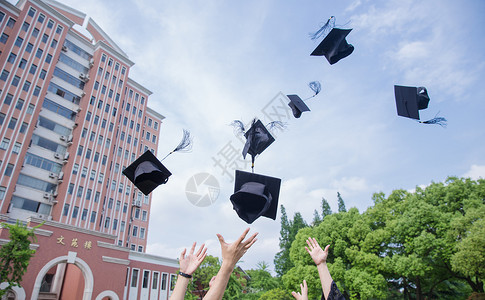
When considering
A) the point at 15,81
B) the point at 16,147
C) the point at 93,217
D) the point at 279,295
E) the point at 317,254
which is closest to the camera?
the point at 317,254

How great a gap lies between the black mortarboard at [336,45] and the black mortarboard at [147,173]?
4.05 meters

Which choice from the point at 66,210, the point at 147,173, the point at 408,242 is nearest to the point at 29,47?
the point at 66,210

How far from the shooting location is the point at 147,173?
17.5ft

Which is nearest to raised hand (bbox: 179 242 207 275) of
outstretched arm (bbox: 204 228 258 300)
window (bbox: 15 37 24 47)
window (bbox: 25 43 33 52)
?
outstretched arm (bbox: 204 228 258 300)

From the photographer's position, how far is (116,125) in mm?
31703

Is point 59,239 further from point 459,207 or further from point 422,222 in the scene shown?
point 459,207

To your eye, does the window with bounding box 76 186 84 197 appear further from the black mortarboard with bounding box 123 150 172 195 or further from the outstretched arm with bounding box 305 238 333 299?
the outstretched arm with bounding box 305 238 333 299

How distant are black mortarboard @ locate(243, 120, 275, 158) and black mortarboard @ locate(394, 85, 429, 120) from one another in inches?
101

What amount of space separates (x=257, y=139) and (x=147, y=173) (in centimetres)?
221

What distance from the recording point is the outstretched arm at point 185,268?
1.96 meters

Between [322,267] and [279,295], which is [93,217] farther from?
[322,267]

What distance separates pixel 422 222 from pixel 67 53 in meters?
32.7

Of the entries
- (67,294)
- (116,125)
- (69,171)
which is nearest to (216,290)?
(67,294)

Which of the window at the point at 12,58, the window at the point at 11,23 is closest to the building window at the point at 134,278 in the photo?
the window at the point at 12,58
